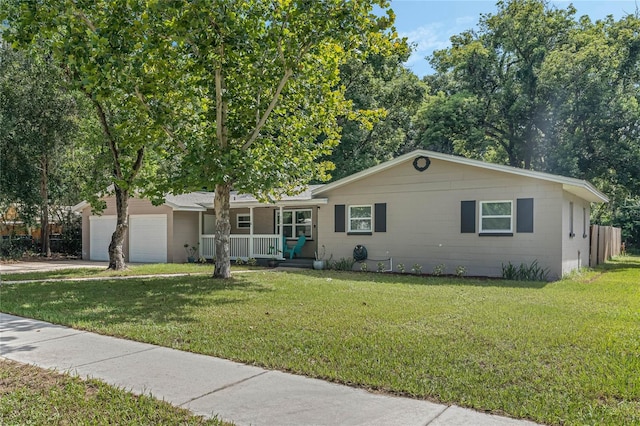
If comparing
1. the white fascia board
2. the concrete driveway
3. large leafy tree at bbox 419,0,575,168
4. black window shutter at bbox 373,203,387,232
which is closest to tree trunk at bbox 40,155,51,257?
the concrete driveway

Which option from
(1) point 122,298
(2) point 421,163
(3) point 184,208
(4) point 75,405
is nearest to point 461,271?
(2) point 421,163

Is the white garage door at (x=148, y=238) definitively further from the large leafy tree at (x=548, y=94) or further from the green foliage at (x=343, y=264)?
the large leafy tree at (x=548, y=94)

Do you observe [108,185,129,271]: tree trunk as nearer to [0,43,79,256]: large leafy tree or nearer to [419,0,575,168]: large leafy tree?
[0,43,79,256]: large leafy tree

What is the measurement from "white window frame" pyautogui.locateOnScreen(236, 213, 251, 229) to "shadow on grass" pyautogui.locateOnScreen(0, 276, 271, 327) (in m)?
8.22

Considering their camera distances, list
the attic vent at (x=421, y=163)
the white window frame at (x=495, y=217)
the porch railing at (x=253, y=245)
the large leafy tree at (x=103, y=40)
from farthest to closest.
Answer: the porch railing at (x=253, y=245), the attic vent at (x=421, y=163), the white window frame at (x=495, y=217), the large leafy tree at (x=103, y=40)

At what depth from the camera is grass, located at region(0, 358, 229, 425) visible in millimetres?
3648

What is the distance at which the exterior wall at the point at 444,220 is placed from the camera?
13297 mm

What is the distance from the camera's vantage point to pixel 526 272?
13.4 meters

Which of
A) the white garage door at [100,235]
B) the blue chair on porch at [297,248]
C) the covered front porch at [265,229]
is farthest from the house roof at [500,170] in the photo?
the white garage door at [100,235]

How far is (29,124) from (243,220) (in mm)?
10285

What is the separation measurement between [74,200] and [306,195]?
14.2 m

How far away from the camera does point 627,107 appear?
19.5 m

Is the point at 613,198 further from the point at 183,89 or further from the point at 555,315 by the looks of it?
the point at 183,89

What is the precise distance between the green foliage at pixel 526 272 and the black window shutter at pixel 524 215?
1.01 m
